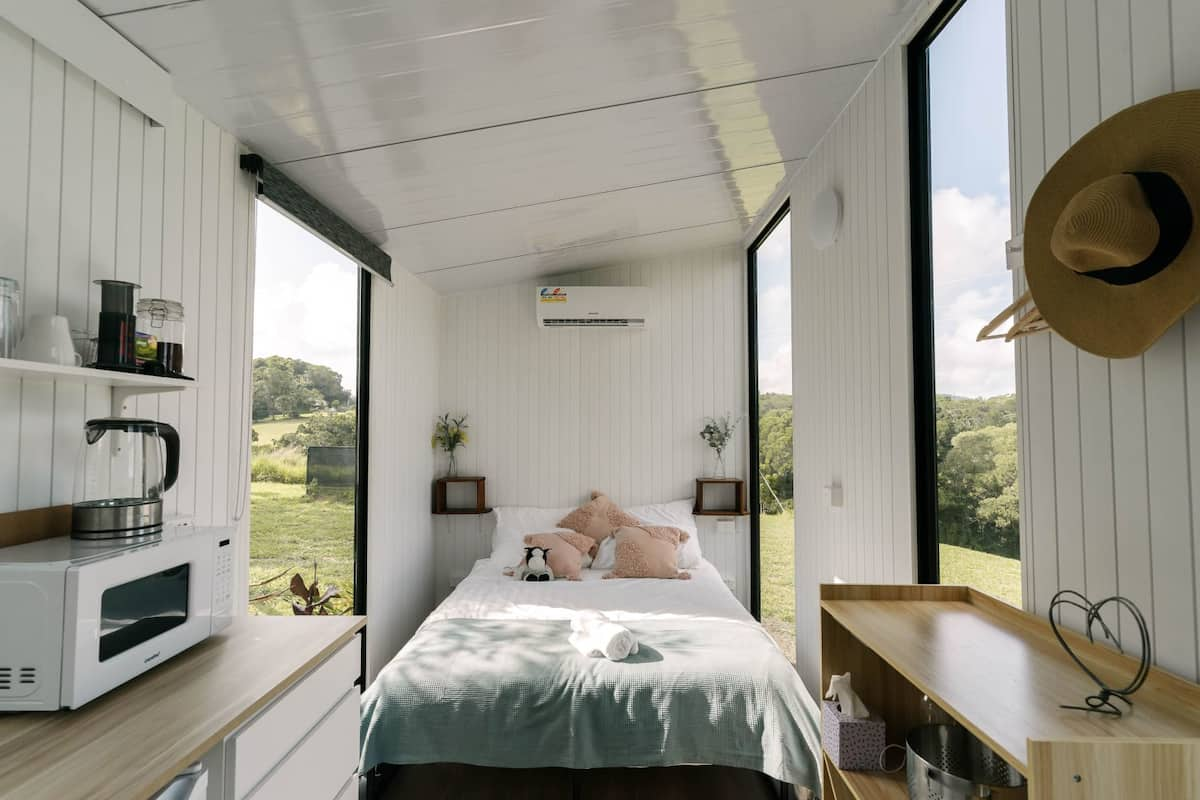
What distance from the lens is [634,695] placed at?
2.35 m

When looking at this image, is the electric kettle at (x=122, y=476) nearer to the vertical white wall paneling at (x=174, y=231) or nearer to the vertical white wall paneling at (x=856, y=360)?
the vertical white wall paneling at (x=174, y=231)

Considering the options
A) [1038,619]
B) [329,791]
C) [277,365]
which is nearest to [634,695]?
[329,791]

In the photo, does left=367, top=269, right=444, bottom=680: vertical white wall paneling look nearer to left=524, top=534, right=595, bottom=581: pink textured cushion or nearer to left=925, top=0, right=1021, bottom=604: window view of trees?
left=524, top=534, right=595, bottom=581: pink textured cushion

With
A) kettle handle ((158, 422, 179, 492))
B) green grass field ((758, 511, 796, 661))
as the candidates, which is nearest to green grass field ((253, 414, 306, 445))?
kettle handle ((158, 422, 179, 492))

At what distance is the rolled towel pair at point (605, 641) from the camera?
8.18ft

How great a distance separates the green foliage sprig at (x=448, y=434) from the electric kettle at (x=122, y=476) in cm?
291

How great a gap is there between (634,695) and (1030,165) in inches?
80.1

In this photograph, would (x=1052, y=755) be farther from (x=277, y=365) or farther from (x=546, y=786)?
(x=277, y=365)

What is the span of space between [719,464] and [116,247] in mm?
3800

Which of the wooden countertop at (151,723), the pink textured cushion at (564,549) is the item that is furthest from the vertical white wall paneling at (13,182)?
the pink textured cushion at (564,549)

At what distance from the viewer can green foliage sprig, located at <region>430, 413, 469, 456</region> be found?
4617mm

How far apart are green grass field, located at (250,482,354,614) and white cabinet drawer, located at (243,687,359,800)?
36.1 inches

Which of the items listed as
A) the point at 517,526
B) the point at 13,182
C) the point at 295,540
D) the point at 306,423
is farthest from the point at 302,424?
the point at 517,526

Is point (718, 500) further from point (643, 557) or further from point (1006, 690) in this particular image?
point (1006, 690)
